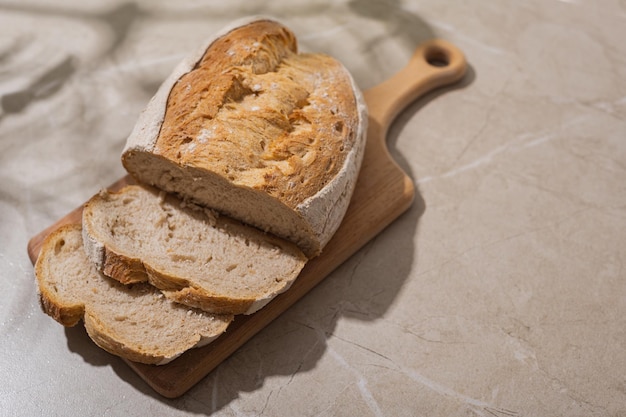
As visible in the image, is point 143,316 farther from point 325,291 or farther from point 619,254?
point 619,254

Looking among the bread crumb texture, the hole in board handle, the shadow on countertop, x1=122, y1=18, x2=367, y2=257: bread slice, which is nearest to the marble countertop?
the shadow on countertop

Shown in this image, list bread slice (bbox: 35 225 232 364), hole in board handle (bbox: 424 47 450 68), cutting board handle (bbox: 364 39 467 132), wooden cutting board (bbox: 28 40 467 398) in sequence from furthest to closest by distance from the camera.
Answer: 1. hole in board handle (bbox: 424 47 450 68)
2. cutting board handle (bbox: 364 39 467 132)
3. wooden cutting board (bbox: 28 40 467 398)
4. bread slice (bbox: 35 225 232 364)

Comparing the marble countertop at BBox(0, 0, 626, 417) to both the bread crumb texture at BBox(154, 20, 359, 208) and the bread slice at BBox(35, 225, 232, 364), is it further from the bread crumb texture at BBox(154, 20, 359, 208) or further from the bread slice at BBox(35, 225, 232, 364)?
the bread crumb texture at BBox(154, 20, 359, 208)

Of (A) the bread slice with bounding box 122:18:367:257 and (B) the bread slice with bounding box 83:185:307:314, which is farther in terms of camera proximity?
(A) the bread slice with bounding box 122:18:367:257

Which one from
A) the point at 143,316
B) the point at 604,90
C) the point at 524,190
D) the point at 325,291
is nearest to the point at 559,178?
the point at 524,190

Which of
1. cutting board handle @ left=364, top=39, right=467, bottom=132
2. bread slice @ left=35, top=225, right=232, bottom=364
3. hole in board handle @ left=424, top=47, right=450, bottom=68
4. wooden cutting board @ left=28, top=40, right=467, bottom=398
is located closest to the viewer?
bread slice @ left=35, top=225, right=232, bottom=364

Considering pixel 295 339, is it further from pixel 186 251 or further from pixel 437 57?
pixel 437 57

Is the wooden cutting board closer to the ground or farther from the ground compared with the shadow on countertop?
farther from the ground

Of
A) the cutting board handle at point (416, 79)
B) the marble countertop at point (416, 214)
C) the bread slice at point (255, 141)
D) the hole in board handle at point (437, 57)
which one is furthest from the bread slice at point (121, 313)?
the hole in board handle at point (437, 57)
